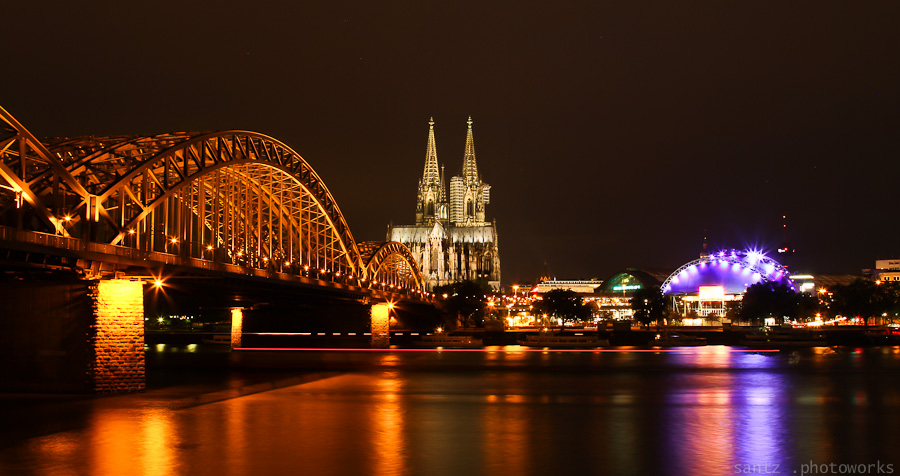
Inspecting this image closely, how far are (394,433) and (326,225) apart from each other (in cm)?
7232

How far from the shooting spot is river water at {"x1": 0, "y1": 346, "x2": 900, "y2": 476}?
2567cm

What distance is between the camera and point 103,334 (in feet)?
143

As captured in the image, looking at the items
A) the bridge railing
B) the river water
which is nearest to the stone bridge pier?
the bridge railing

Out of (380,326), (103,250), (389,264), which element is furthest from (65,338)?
(389,264)

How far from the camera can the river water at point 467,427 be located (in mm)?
25672

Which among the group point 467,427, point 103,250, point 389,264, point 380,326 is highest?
point 389,264

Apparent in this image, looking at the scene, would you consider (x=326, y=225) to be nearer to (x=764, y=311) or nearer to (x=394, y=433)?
(x=394, y=433)

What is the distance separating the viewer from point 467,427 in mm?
33281

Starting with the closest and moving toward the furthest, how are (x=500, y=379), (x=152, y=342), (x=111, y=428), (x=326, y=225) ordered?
(x=111, y=428), (x=500, y=379), (x=326, y=225), (x=152, y=342)

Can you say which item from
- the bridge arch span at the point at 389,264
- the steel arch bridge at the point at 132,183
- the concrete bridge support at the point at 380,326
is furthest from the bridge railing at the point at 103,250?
the bridge arch span at the point at 389,264

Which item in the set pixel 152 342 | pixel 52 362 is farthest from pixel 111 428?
pixel 152 342

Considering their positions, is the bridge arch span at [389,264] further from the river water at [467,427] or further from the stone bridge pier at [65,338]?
the stone bridge pier at [65,338]

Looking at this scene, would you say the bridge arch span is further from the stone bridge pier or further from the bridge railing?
the stone bridge pier

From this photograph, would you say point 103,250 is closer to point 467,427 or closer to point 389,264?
point 467,427
